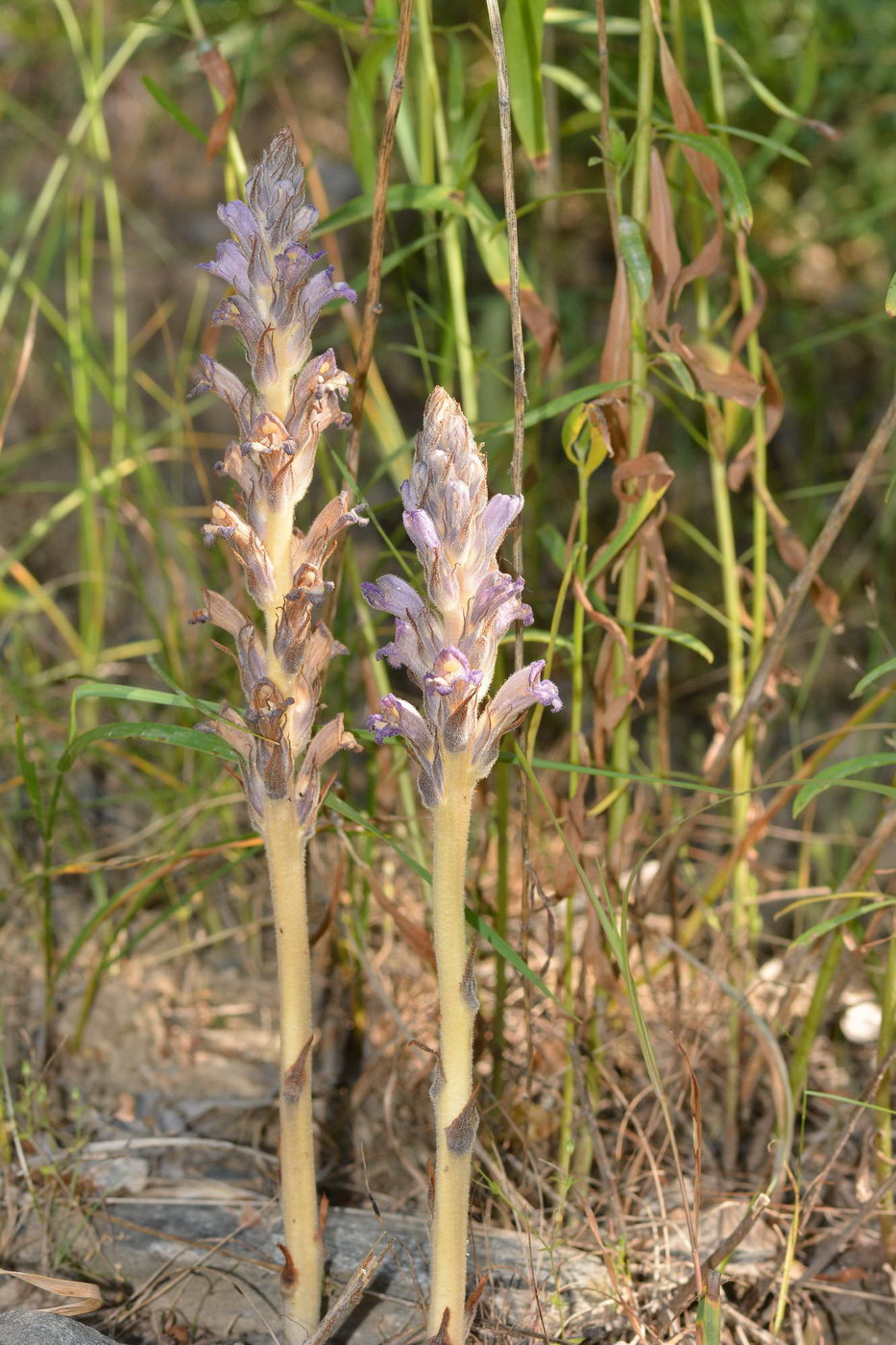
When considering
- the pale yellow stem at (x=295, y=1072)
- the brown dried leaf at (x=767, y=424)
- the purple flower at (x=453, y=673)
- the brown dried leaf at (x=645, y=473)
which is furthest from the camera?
the brown dried leaf at (x=767, y=424)

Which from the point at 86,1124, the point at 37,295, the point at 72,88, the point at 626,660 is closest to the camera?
the point at 626,660

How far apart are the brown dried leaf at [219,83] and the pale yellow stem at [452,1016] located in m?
0.93

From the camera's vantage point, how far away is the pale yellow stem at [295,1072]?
118 cm

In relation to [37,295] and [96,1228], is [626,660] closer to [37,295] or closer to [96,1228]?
[96,1228]

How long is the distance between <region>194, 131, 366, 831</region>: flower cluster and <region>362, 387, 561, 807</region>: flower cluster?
0.09m

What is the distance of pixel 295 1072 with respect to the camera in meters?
1.19

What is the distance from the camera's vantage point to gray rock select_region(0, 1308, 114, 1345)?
1208mm

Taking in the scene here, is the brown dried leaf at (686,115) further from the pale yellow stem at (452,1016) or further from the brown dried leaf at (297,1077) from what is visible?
the brown dried leaf at (297,1077)

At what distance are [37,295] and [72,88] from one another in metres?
2.83

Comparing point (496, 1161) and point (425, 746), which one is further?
point (496, 1161)

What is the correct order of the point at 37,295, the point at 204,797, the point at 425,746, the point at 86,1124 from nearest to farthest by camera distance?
the point at 425,746
the point at 86,1124
the point at 37,295
the point at 204,797

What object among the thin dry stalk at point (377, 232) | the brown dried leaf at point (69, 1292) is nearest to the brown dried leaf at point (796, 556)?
the thin dry stalk at point (377, 232)

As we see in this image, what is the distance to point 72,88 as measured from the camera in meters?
4.36

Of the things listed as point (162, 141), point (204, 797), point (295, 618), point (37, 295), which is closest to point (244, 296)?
point (295, 618)
